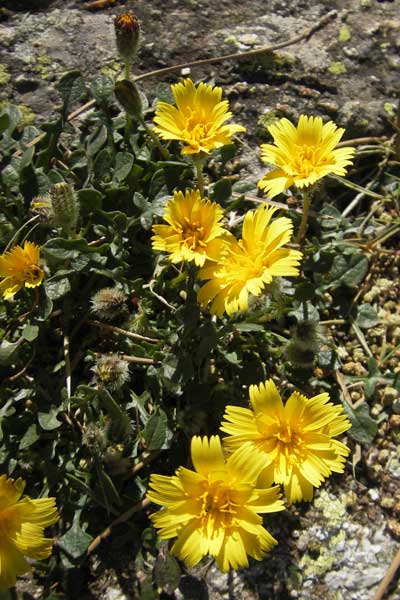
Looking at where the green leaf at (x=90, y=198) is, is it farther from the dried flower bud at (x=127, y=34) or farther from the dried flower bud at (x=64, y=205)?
the dried flower bud at (x=127, y=34)

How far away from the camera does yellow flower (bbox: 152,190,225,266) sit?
2.92 meters

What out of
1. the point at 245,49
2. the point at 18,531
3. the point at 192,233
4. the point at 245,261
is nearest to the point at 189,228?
the point at 192,233

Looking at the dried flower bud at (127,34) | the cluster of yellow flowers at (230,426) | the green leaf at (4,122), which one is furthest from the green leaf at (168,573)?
the dried flower bud at (127,34)

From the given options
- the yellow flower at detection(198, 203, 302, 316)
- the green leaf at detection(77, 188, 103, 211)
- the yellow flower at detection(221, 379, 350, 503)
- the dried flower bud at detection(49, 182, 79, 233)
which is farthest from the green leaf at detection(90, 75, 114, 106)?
the yellow flower at detection(221, 379, 350, 503)

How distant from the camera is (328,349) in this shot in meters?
3.38

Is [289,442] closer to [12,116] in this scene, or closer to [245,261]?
[245,261]

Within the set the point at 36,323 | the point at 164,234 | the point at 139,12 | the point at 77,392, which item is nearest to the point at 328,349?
the point at 164,234

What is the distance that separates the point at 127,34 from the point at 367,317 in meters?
2.06

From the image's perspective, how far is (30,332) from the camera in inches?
123

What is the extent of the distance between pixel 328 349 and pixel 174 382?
0.91 m

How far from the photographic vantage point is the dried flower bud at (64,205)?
3.04 meters

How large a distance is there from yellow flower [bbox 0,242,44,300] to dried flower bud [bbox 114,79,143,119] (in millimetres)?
906

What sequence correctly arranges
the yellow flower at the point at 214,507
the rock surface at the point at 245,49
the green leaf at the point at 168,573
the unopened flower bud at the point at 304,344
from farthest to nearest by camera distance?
the rock surface at the point at 245,49 < the unopened flower bud at the point at 304,344 < the green leaf at the point at 168,573 < the yellow flower at the point at 214,507

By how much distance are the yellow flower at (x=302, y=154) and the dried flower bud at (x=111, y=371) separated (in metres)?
1.13
